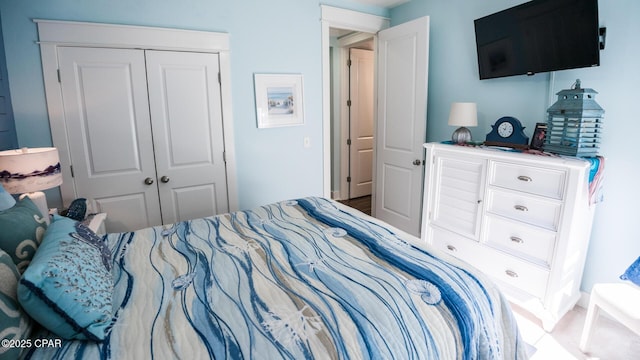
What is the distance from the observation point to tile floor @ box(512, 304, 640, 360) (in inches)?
74.6

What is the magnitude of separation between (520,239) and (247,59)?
257cm

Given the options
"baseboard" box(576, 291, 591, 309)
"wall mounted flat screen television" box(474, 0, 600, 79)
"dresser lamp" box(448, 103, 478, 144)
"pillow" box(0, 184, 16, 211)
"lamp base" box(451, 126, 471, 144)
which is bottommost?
"baseboard" box(576, 291, 591, 309)

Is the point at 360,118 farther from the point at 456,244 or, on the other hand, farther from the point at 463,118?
the point at 456,244

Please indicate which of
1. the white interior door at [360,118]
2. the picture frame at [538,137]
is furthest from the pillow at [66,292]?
the white interior door at [360,118]

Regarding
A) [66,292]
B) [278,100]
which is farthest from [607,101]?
[66,292]

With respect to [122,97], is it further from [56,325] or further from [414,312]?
[414,312]

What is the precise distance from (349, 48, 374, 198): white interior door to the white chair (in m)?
3.41

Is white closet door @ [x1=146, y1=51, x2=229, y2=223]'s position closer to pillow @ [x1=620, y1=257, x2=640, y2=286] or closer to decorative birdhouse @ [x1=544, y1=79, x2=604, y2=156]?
decorative birdhouse @ [x1=544, y1=79, x2=604, y2=156]

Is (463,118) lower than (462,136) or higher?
higher

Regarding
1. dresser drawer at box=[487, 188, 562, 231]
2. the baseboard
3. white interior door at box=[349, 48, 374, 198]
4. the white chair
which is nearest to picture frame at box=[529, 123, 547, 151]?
dresser drawer at box=[487, 188, 562, 231]

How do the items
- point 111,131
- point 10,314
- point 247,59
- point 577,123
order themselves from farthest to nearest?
point 247,59
point 111,131
point 577,123
point 10,314

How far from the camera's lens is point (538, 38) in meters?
2.28

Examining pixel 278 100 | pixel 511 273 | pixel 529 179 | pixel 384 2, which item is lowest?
pixel 511 273

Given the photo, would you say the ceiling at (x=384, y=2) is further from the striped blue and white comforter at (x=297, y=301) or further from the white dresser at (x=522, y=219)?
the striped blue and white comforter at (x=297, y=301)
